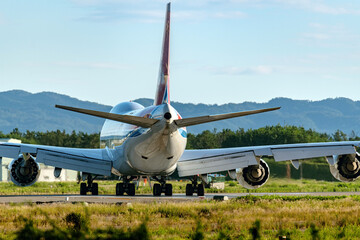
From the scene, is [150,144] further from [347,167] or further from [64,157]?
[347,167]

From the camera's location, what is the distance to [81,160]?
127 feet

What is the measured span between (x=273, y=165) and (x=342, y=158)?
2572 centimetres

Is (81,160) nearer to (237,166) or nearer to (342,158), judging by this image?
(237,166)

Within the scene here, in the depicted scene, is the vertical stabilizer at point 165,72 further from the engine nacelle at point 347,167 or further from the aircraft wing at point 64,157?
the engine nacelle at point 347,167

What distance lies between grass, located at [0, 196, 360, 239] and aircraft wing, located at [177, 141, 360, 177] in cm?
625

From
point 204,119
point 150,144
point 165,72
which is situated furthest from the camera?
point 165,72

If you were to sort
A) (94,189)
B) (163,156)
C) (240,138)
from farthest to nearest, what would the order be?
(240,138), (94,189), (163,156)

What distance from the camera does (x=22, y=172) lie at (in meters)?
38.1

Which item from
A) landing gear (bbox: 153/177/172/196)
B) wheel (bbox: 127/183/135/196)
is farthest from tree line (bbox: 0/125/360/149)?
landing gear (bbox: 153/177/172/196)

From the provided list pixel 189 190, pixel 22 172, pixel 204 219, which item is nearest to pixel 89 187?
pixel 22 172

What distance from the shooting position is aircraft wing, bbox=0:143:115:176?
36344 mm

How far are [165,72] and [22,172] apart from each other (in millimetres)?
10133

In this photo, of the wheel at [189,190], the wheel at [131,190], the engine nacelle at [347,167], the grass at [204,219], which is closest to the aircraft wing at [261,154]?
the engine nacelle at [347,167]

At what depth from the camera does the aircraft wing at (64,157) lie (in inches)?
1431
